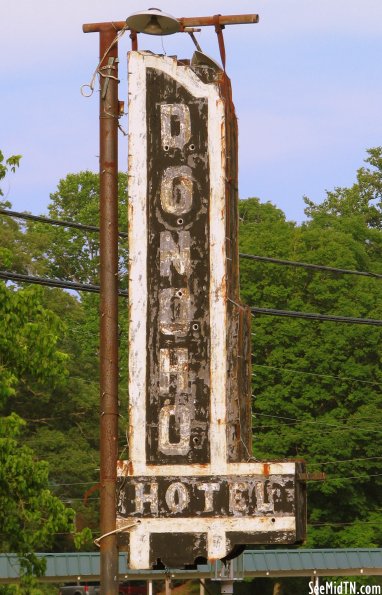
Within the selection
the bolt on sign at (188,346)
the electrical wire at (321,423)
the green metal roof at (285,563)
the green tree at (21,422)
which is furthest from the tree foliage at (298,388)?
the bolt on sign at (188,346)

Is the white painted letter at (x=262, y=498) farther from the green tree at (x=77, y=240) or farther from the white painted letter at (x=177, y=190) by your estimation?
the green tree at (x=77, y=240)

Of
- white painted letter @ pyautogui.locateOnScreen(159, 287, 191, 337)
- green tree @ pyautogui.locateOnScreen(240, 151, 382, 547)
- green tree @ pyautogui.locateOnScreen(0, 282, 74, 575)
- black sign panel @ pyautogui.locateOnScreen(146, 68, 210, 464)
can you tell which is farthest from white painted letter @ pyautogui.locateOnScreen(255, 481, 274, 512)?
green tree @ pyautogui.locateOnScreen(240, 151, 382, 547)

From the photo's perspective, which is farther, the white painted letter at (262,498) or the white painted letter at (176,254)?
the white painted letter at (176,254)

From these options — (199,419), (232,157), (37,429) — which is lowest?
(199,419)

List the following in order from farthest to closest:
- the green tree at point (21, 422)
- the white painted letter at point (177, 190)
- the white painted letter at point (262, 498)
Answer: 1. the green tree at point (21, 422)
2. the white painted letter at point (177, 190)
3. the white painted letter at point (262, 498)

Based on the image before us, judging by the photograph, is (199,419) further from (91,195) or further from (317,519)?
(91,195)

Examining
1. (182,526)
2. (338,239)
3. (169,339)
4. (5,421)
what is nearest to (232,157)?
(169,339)

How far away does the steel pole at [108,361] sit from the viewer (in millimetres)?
11727

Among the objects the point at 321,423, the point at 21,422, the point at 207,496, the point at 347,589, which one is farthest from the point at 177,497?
the point at 321,423

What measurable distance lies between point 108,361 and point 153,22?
2993 mm

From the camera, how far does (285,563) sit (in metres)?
56.3

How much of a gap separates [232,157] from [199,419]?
2434 millimetres

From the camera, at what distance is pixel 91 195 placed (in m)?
85.9

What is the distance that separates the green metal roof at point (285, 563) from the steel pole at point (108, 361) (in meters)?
42.1
